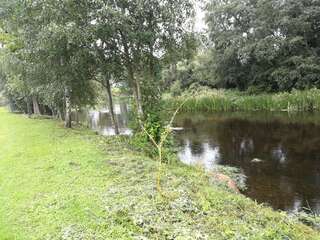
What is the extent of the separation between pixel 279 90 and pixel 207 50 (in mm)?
9832

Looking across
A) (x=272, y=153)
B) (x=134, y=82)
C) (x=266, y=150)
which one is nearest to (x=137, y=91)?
(x=134, y=82)

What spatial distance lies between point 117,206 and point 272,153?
10.9 metres

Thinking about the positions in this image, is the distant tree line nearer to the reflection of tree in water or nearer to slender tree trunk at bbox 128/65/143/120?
the reflection of tree in water

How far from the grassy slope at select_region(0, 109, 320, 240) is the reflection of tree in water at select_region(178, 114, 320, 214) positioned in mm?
2810

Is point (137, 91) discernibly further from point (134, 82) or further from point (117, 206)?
point (117, 206)

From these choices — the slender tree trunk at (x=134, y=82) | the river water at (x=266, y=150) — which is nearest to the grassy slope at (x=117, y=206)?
the river water at (x=266, y=150)

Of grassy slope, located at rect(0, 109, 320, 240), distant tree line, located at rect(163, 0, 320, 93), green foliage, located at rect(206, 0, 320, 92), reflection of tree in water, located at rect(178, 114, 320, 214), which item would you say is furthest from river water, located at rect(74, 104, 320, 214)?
distant tree line, located at rect(163, 0, 320, 93)

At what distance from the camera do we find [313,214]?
9000 millimetres

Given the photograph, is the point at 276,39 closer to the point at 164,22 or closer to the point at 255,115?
the point at 255,115

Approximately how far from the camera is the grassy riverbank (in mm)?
27438

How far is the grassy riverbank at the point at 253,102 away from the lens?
2744cm

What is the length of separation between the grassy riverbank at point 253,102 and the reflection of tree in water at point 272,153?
495 cm

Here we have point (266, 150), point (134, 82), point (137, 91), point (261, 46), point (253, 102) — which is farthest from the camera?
point (261, 46)

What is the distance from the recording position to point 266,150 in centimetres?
1659
